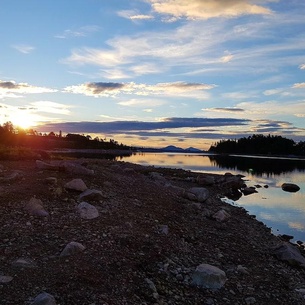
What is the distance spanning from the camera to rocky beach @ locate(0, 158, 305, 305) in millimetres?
8445

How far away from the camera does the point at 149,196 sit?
20.0 meters

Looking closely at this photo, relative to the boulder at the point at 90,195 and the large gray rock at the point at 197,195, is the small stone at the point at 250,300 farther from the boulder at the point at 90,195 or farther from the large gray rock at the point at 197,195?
the large gray rock at the point at 197,195

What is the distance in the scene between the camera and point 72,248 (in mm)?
10016

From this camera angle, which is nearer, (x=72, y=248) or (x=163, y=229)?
(x=72, y=248)

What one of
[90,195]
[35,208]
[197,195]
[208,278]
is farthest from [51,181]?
[197,195]

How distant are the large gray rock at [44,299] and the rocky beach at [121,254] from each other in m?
0.02

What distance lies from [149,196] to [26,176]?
6.34 m

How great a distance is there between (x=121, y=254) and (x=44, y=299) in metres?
3.53

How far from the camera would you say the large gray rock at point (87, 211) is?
42.8ft

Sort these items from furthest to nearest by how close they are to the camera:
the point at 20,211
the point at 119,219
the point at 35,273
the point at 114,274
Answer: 1. the point at 119,219
2. the point at 20,211
3. the point at 114,274
4. the point at 35,273

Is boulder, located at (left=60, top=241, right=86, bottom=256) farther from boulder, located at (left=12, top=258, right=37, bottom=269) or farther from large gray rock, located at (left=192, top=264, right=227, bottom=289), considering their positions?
large gray rock, located at (left=192, top=264, right=227, bottom=289)

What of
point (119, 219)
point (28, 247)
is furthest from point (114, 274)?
point (119, 219)

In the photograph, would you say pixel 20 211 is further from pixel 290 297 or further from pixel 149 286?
pixel 290 297

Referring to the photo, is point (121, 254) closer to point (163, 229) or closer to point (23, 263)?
point (23, 263)
